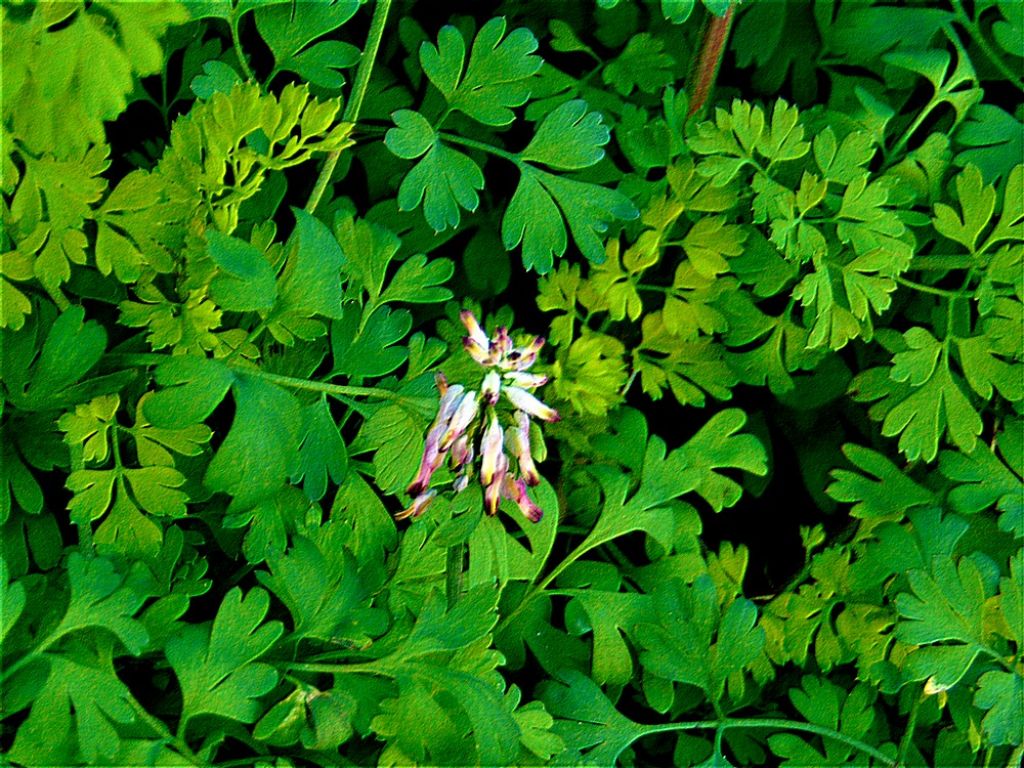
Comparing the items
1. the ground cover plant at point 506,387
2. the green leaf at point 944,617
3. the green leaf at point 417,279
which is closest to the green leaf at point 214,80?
the ground cover plant at point 506,387

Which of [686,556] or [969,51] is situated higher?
[969,51]

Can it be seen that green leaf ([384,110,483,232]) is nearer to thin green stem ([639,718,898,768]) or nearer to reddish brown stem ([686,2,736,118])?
reddish brown stem ([686,2,736,118])

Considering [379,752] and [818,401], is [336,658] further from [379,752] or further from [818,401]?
[818,401]

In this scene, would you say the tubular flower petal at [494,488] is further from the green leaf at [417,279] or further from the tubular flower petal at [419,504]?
the green leaf at [417,279]

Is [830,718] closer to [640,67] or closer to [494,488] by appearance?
[494,488]

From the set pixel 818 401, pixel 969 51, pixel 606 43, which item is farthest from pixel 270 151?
pixel 969 51
